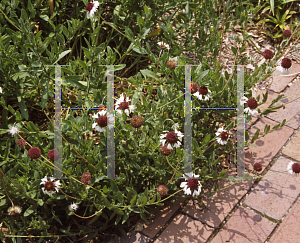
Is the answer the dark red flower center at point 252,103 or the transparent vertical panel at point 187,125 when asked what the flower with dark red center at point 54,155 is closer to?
the transparent vertical panel at point 187,125

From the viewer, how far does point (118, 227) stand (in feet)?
6.93

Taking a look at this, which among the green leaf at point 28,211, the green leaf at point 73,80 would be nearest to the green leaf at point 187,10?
the green leaf at point 73,80

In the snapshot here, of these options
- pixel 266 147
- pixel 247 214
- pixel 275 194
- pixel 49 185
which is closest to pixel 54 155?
pixel 49 185

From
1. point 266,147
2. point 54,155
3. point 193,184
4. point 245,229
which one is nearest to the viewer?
point 54,155

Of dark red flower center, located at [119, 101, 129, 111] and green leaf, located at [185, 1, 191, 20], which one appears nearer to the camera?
dark red flower center, located at [119, 101, 129, 111]

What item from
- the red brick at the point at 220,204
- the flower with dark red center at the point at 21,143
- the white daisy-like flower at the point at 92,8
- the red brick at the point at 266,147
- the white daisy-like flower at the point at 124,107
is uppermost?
the white daisy-like flower at the point at 92,8

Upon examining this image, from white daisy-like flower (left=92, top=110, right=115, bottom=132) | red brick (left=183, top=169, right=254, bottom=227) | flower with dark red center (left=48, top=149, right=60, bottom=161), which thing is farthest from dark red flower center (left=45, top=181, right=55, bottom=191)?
red brick (left=183, top=169, right=254, bottom=227)

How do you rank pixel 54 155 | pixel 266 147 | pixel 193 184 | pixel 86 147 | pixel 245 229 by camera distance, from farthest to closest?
1. pixel 266 147
2. pixel 245 229
3. pixel 86 147
4. pixel 193 184
5. pixel 54 155

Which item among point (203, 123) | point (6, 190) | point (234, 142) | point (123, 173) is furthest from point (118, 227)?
point (234, 142)

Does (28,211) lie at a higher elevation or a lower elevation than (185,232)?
higher

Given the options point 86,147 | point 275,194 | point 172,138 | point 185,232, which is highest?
point 172,138

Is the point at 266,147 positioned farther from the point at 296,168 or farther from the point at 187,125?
the point at 187,125

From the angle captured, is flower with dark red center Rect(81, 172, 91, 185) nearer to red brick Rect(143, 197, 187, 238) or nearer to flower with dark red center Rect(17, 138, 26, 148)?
flower with dark red center Rect(17, 138, 26, 148)

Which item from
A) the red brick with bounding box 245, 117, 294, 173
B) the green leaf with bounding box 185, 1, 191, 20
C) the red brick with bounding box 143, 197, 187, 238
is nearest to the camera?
the red brick with bounding box 143, 197, 187, 238
